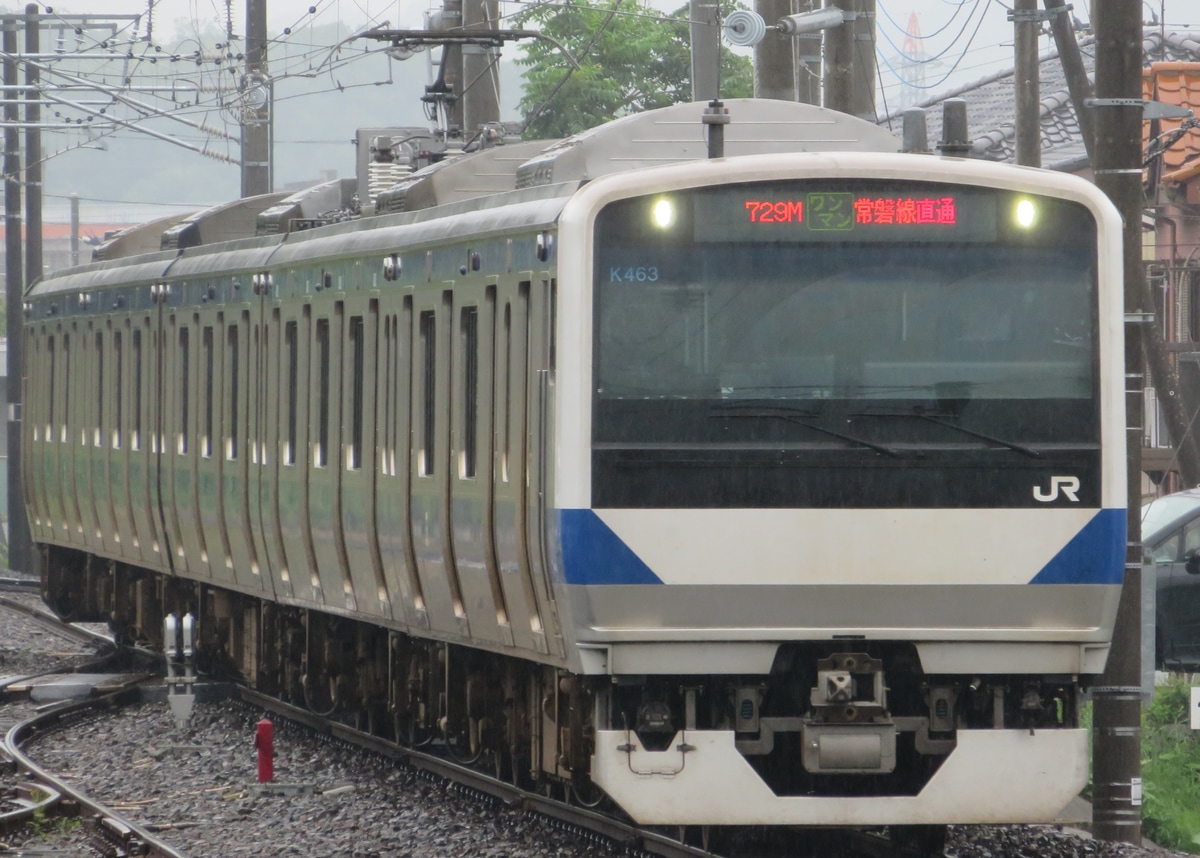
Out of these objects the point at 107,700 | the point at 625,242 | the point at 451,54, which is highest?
the point at 451,54

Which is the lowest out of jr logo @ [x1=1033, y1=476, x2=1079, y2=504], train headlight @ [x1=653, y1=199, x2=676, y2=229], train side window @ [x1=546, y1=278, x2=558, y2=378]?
jr logo @ [x1=1033, y1=476, x2=1079, y2=504]

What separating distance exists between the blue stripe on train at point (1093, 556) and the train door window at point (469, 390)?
2554 millimetres

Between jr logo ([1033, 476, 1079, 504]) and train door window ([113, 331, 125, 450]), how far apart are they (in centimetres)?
979

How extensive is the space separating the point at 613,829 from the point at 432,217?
2.99 meters

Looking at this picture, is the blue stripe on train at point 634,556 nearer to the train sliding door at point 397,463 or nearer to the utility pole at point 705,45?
the train sliding door at point 397,463

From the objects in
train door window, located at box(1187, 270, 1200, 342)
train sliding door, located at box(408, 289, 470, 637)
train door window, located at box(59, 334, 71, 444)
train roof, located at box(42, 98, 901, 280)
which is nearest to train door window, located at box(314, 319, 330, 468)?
train roof, located at box(42, 98, 901, 280)

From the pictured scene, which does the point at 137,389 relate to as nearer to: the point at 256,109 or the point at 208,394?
the point at 208,394

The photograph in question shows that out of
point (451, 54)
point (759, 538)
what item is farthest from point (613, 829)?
point (451, 54)

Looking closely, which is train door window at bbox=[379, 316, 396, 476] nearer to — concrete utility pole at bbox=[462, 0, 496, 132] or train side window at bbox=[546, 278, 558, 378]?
train side window at bbox=[546, 278, 558, 378]

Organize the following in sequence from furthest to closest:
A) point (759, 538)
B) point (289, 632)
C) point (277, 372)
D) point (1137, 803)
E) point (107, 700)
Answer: point (107, 700), point (289, 632), point (277, 372), point (1137, 803), point (759, 538)

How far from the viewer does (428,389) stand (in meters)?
10.7

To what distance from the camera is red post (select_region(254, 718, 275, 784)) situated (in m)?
11.9

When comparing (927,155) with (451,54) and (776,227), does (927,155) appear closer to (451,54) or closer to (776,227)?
(776,227)

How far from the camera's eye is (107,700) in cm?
1573
